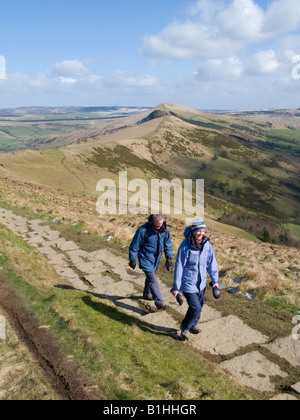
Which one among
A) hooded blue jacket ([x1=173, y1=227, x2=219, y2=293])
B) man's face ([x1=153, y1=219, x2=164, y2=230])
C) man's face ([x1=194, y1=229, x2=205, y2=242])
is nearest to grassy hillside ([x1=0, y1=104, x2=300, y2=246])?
man's face ([x1=153, y1=219, x2=164, y2=230])

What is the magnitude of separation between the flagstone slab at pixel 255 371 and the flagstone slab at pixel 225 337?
0.46 meters

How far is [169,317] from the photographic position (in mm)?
9469

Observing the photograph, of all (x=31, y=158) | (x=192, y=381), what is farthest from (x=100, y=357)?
(x=31, y=158)

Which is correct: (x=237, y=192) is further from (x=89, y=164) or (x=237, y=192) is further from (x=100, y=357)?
(x=100, y=357)

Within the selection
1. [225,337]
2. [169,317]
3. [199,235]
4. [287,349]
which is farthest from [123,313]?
[287,349]

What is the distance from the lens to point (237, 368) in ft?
23.5

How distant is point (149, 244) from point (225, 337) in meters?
3.36

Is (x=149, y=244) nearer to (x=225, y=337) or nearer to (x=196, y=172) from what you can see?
(x=225, y=337)

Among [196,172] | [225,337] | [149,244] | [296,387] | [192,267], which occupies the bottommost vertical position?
[196,172]

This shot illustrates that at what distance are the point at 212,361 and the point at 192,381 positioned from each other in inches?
55.4

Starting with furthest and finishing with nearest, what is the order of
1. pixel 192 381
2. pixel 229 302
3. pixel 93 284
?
pixel 93 284 → pixel 229 302 → pixel 192 381

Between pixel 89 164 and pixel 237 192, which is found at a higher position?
pixel 89 164

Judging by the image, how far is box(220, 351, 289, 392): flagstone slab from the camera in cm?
664

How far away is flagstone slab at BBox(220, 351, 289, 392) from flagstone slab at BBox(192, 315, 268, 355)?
0.46 m
